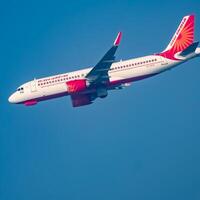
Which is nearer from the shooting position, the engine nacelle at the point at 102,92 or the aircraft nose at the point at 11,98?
the engine nacelle at the point at 102,92

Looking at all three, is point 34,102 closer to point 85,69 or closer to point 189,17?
point 85,69

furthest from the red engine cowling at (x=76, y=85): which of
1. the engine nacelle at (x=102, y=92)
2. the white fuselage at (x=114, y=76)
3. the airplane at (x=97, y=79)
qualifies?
the engine nacelle at (x=102, y=92)

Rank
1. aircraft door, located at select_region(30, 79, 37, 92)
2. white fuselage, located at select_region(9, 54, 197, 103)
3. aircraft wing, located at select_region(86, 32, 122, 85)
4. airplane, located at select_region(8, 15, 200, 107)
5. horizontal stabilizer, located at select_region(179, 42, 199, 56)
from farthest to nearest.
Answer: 1. aircraft door, located at select_region(30, 79, 37, 92)
2. white fuselage, located at select_region(9, 54, 197, 103)
3. airplane, located at select_region(8, 15, 200, 107)
4. horizontal stabilizer, located at select_region(179, 42, 199, 56)
5. aircraft wing, located at select_region(86, 32, 122, 85)

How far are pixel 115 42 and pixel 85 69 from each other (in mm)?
11505

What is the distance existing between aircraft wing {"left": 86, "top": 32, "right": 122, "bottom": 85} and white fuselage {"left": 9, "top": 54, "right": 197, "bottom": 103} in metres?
2.12

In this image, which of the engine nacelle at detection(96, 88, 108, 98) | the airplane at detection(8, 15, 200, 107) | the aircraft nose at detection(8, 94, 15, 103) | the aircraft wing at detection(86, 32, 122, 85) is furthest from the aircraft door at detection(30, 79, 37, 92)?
the engine nacelle at detection(96, 88, 108, 98)

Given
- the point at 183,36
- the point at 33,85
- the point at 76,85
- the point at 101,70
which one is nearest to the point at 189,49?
the point at 183,36

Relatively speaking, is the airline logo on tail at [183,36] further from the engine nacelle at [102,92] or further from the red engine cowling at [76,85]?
the red engine cowling at [76,85]

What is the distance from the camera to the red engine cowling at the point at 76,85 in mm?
89375

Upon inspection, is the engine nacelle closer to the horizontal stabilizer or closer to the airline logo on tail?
the airline logo on tail

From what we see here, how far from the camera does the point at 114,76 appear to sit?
92125 mm

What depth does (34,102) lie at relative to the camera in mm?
94062

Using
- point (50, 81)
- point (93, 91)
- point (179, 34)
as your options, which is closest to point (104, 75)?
point (93, 91)

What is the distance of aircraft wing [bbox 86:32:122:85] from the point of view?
86625 mm
